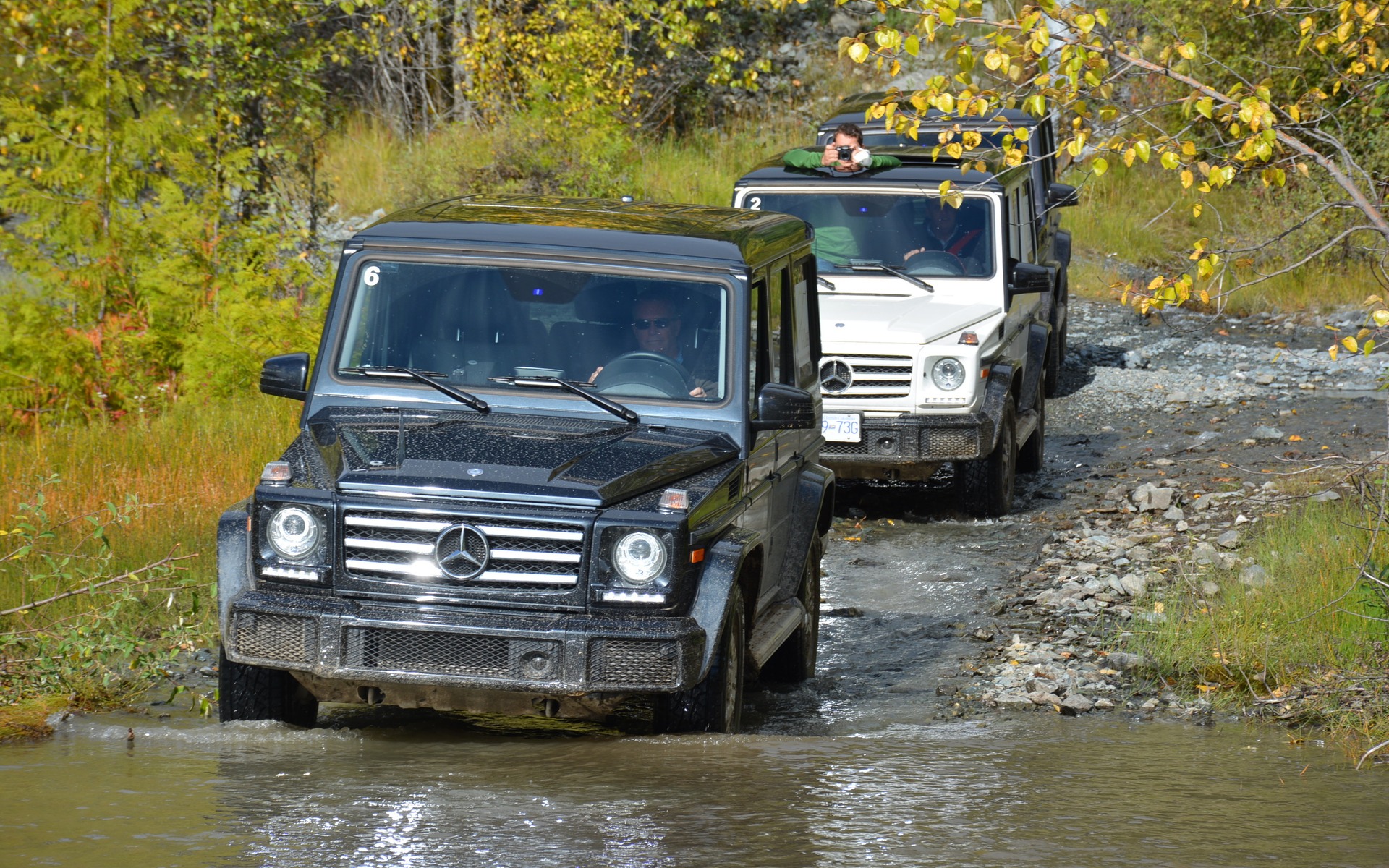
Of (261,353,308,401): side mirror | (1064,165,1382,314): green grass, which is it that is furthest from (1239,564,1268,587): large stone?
(1064,165,1382,314): green grass

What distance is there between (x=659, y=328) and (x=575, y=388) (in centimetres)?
39

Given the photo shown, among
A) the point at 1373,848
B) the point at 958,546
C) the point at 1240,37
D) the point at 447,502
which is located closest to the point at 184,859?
the point at 447,502

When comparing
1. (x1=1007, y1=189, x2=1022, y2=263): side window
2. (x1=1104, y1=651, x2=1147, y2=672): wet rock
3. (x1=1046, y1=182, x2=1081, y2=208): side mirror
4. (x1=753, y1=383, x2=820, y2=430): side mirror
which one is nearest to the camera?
(x1=753, y1=383, x2=820, y2=430): side mirror

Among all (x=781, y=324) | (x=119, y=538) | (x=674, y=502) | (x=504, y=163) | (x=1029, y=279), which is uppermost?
(x=504, y=163)

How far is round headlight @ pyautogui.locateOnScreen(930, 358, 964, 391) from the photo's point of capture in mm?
10070

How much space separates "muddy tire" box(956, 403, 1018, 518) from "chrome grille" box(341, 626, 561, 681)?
19.0 ft

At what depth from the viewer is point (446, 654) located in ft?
16.5

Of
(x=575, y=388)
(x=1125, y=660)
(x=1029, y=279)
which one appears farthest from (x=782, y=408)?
(x=1029, y=279)

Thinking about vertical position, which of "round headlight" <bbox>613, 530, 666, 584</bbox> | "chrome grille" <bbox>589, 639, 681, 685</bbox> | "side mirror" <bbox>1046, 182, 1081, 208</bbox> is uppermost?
"side mirror" <bbox>1046, 182, 1081, 208</bbox>

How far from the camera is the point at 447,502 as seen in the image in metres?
5.07

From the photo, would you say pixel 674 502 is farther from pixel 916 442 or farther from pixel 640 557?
pixel 916 442

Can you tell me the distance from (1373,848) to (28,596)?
553 cm

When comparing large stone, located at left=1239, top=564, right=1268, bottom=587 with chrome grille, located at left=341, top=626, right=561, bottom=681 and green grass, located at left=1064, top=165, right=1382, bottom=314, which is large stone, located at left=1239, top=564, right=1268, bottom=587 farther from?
green grass, located at left=1064, top=165, right=1382, bottom=314

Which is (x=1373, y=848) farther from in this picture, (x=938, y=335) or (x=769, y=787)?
(x=938, y=335)
